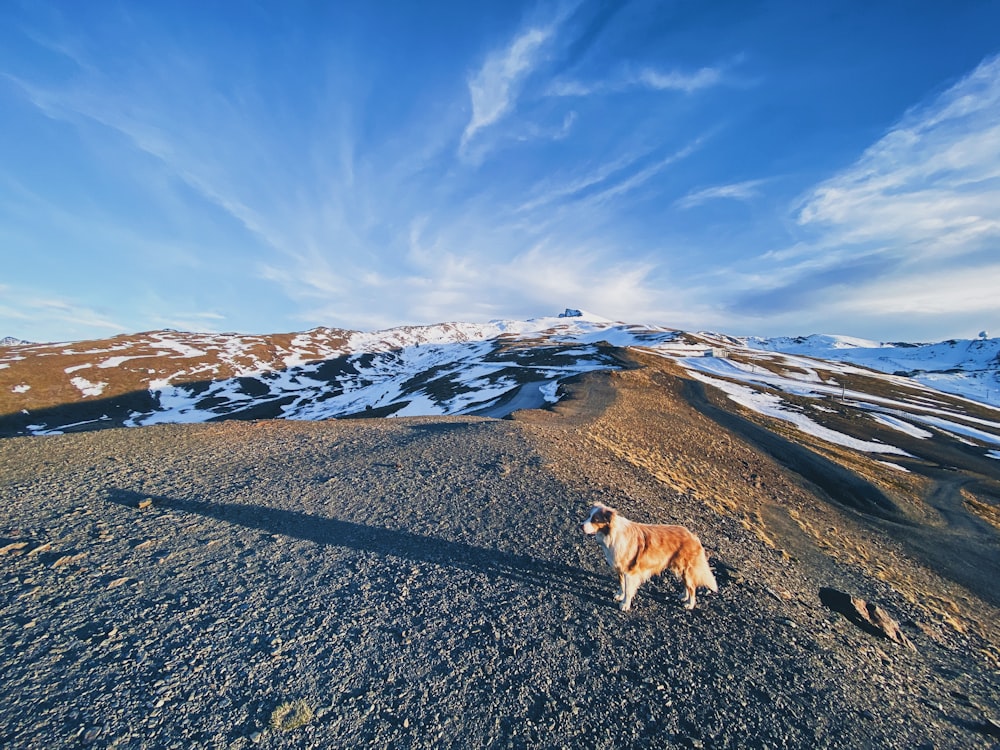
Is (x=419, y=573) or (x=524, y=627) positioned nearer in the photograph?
(x=524, y=627)

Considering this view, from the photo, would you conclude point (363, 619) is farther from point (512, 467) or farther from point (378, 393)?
point (378, 393)

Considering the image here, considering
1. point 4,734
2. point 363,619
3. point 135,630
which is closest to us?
point 4,734

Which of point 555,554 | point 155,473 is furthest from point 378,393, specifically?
point 555,554

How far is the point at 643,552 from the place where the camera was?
863 cm

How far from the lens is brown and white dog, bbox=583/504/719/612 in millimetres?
8281

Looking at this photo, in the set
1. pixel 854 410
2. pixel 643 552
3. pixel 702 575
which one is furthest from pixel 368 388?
pixel 702 575

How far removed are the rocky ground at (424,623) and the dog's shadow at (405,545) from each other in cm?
7

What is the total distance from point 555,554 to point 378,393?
88.6 meters

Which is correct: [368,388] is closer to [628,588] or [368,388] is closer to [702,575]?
[628,588]

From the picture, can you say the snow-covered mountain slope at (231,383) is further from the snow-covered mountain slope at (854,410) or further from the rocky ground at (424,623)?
the rocky ground at (424,623)

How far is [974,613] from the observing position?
14.0 meters

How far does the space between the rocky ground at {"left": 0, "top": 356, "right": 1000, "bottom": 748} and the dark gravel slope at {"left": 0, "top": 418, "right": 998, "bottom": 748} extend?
42mm

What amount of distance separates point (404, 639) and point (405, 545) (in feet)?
10.5

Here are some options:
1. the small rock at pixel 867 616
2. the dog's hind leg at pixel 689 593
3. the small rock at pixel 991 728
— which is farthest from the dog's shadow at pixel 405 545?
the small rock at pixel 991 728
